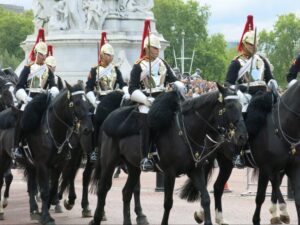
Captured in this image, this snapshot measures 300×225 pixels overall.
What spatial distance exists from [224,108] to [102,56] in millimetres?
4373

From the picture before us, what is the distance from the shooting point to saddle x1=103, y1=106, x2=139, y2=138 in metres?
15.9

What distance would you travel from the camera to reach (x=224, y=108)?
14.3m

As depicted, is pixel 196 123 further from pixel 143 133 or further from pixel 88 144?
pixel 88 144

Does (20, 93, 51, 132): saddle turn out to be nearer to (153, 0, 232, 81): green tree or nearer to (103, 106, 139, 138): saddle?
(103, 106, 139, 138): saddle

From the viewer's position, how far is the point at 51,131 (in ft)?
55.8

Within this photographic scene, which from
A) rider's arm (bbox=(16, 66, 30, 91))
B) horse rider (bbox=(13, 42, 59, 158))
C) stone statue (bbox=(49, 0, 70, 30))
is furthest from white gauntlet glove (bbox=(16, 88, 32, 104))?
stone statue (bbox=(49, 0, 70, 30))

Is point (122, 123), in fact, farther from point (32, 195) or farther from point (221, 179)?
point (32, 195)

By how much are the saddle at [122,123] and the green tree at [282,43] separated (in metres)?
80.7

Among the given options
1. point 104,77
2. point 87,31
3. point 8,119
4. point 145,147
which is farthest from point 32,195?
point 87,31

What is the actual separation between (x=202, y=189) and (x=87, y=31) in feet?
99.2

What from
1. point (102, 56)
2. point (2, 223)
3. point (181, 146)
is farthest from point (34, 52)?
point (181, 146)

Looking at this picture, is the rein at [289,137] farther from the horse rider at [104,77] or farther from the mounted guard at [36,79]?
the mounted guard at [36,79]

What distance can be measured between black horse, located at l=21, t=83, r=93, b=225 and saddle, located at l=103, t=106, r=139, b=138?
482 millimetres

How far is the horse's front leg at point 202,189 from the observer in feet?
47.4
